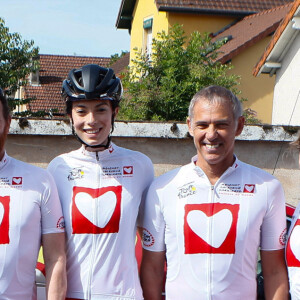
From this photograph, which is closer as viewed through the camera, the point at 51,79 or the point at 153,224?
the point at 153,224

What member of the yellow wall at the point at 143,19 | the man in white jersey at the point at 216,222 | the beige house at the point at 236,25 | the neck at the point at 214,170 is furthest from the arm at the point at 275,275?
the yellow wall at the point at 143,19

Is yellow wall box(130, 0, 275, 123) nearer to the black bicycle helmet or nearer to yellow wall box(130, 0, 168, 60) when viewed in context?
yellow wall box(130, 0, 168, 60)

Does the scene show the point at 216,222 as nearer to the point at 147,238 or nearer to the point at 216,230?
the point at 216,230

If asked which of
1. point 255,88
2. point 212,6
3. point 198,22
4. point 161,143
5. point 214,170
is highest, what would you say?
point 212,6

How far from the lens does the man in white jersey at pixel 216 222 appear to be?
3406 mm

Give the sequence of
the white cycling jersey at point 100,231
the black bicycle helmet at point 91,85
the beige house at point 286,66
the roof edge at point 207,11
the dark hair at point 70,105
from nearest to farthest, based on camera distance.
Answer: the white cycling jersey at point 100,231, the black bicycle helmet at point 91,85, the dark hair at point 70,105, the beige house at point 286,66, the roof edge at point 207,11

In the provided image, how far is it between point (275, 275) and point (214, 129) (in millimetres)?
890

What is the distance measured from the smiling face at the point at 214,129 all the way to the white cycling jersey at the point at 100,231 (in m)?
0.52

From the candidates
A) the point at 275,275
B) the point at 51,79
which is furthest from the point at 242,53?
the point at 51,79

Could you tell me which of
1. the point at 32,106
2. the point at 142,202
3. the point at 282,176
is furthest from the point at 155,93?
the point at 32,106

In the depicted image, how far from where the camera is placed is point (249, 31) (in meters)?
19.2

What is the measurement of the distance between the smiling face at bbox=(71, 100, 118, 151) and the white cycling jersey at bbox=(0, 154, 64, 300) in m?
0.41

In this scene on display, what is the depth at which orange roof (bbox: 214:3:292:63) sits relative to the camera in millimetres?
18234

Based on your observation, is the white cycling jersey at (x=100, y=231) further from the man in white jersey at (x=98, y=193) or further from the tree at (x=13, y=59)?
the tree at (x=13, y=59)
